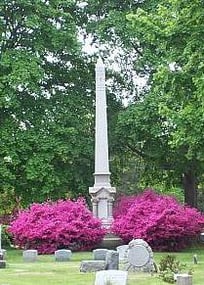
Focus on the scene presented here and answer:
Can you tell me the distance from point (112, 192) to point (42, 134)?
14.9 ft

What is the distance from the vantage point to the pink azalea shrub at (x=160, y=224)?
27969 millimetres

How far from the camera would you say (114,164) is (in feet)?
127

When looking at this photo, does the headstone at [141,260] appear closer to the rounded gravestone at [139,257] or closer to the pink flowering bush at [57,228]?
the rounded gravestone at [139,257]

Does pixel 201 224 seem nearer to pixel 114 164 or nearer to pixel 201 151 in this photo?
pixel 201 151

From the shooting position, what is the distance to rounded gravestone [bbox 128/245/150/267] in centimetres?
1880

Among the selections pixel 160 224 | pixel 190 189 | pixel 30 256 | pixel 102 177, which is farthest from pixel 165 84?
pixel 190 189

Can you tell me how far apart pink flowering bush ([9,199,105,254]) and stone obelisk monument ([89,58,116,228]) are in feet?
5.95

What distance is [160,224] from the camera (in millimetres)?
28000

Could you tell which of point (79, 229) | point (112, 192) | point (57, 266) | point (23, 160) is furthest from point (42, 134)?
point (57, 266)

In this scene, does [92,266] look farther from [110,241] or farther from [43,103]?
[43,103]

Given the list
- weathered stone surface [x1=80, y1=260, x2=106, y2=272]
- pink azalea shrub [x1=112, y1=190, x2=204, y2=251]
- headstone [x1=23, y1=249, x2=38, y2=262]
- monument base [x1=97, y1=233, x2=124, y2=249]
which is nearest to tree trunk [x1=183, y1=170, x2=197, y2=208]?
pink azalea shrub [x1=112, y1=190, x2=204, y2=251]

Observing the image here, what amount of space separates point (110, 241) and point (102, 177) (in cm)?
301

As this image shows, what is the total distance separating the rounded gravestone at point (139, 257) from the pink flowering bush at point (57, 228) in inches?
348

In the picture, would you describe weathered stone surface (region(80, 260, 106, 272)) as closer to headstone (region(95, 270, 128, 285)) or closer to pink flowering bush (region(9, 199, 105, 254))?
headstone (region(95, 270, 128, 285))
